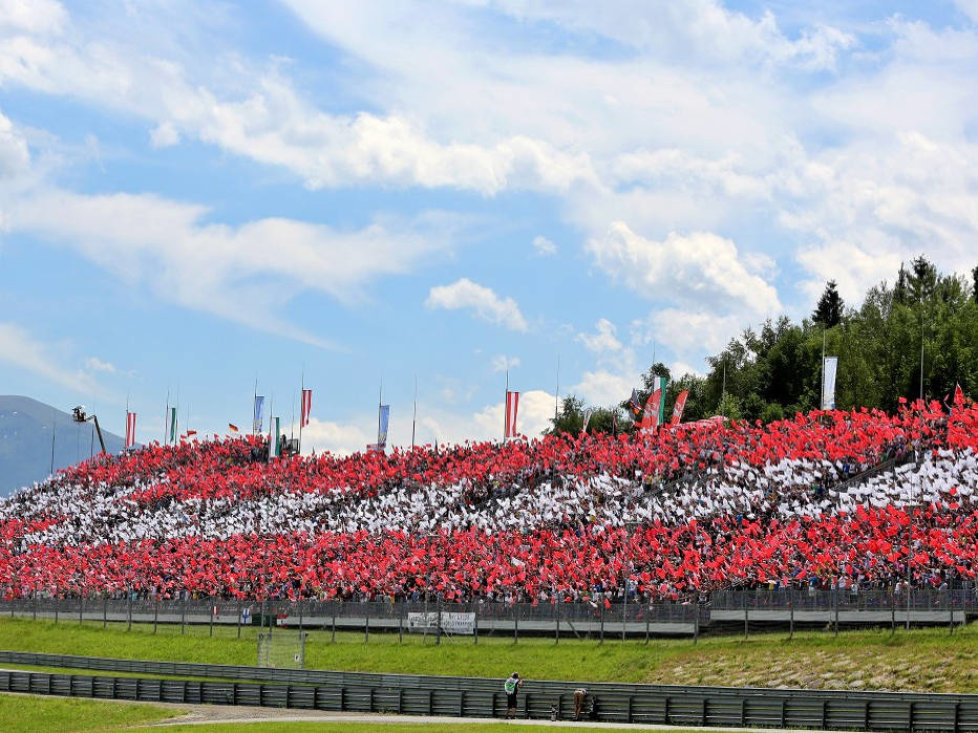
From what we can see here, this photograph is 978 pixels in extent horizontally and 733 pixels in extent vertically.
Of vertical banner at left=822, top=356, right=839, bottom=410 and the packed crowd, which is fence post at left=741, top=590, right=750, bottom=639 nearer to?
the packed crowd

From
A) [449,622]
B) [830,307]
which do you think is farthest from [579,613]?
[830,307]

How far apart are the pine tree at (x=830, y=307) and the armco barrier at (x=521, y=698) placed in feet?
355

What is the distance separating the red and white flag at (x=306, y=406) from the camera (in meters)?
114

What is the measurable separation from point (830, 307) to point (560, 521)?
90.3 metres

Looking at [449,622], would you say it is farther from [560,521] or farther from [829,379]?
[829,379]

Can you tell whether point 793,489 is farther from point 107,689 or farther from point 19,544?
point 19,544

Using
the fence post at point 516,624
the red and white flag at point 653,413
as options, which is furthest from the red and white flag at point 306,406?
the fence post at point 516,624

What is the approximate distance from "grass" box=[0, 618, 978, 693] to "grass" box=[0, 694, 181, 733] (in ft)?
40.3

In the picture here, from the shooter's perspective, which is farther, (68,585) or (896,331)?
(896,331)

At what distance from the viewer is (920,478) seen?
6006cm

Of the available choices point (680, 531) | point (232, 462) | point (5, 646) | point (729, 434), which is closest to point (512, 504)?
point (729, 434)

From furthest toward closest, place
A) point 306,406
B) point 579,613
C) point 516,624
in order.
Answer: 1. point 306,406
2. point 516,624
3. point 579,613

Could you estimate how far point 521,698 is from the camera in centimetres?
4506

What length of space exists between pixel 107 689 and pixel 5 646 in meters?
29.7
